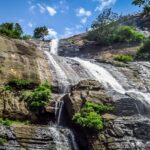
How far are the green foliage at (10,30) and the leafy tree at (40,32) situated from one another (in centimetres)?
851

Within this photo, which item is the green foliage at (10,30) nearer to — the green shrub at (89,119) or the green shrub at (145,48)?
the green shrub at (145,48)

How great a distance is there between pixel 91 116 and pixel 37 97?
435cm

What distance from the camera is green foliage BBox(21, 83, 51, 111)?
82.6 feet

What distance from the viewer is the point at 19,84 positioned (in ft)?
90.9

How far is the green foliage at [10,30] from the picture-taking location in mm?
44312

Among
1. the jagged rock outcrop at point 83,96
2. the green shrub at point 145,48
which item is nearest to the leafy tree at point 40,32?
the green shrub at point 145,48

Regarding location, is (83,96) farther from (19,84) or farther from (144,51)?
(144,51)

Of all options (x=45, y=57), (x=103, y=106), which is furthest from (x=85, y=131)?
(x=45, y=57)

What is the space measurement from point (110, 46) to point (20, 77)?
26232 mm

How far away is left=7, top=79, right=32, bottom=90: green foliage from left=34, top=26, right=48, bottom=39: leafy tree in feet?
117

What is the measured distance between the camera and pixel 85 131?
22422mm

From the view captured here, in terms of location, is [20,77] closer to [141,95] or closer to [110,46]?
[141,95]

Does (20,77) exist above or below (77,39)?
below

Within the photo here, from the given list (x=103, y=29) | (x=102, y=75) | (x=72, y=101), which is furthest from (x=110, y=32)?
(x=72, y=101)
